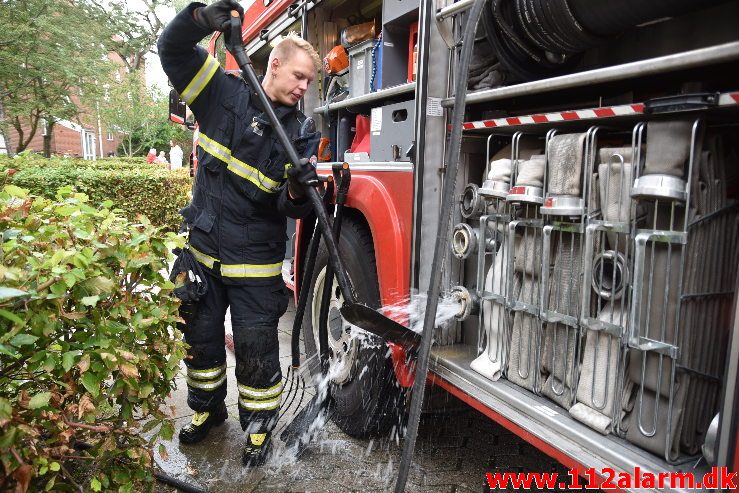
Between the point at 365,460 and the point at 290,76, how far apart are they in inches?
77.4

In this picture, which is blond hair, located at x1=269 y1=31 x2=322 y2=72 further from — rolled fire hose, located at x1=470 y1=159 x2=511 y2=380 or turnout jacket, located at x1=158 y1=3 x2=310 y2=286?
rolled fire hose, located at x1=470 y1=159 x2=511 y2=380

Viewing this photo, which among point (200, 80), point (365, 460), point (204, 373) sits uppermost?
point (200, 80)

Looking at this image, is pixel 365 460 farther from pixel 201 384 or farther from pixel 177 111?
pixel 177 111

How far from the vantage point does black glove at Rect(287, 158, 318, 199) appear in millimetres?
2443

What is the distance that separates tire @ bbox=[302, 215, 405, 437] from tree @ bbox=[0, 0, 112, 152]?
1711 centimetres

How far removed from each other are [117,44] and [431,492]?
3701 cm

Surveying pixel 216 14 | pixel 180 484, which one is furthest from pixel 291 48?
pixel 180 484

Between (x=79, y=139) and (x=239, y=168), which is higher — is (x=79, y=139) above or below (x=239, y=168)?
above

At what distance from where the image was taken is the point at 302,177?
2441 mm

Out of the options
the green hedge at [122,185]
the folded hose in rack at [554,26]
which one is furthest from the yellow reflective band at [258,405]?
the green hedge at [122,185]

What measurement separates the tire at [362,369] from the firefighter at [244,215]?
38 centimetres

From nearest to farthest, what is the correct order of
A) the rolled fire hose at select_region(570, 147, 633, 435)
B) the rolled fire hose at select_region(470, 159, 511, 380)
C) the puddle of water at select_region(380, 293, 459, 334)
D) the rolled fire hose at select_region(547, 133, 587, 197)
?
the rolled fire hose at select_region(570, 147, 633, 435) → the rolled fire hose at select_region(547, 133, 587, 197) → the rolled fire hose at select_region(470, 159, 511, 380) → the puddle of water at select_region(380, 293, 459, 334)

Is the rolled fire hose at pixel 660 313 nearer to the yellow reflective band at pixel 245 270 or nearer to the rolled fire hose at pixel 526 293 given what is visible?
the rolled fire hose at pixel 526 293

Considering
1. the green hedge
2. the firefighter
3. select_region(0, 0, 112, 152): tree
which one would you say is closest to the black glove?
the firefighter
